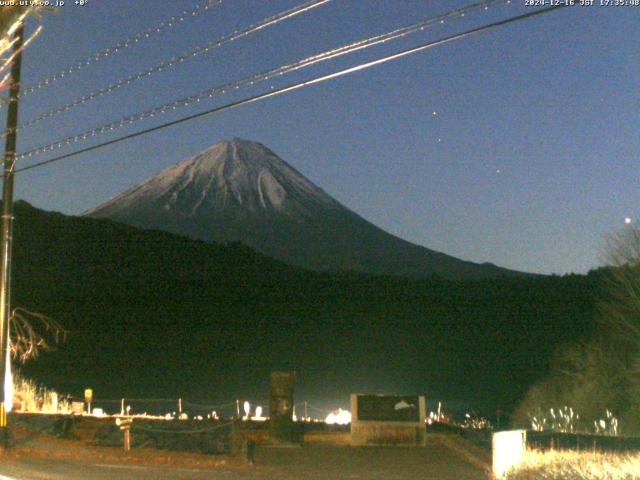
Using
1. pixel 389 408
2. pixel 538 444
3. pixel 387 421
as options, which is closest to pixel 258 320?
pixel 389 408

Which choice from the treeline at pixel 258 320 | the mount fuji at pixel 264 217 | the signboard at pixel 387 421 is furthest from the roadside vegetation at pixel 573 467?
the mount fuji at pixel 264 217

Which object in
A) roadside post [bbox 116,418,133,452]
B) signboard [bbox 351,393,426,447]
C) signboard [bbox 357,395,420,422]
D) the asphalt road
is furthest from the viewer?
signboard [bbox 357,395,420,422]

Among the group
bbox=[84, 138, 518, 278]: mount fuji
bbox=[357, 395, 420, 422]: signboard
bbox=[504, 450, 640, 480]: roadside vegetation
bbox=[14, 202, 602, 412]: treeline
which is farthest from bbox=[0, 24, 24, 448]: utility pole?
bbox=[84, 138, 518, 278]: mount fuji

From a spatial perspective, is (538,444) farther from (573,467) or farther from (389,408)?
(573,467)

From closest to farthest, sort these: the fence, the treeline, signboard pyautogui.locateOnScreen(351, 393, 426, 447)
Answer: the fence → signboard pyautogui.locateOnScreen(351, 393, 426, 447) → the treeline

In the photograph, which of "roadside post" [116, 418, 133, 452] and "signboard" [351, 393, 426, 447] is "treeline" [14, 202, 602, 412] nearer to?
"signboard" [351, 393, 426, 447]

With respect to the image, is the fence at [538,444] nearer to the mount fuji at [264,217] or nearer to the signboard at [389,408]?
the signboard at [389,408]
